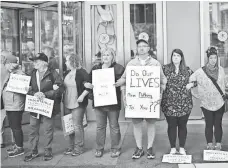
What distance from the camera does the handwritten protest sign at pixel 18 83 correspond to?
574cm

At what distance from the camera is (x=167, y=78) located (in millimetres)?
5414

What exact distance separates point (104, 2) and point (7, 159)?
4159 mm

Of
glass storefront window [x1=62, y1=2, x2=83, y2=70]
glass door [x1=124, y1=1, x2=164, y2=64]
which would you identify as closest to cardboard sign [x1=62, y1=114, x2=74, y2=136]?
glass storefront window [x1=62, y1=2, x2=83, y2=70]

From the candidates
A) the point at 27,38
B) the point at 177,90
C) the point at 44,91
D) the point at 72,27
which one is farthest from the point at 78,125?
the point at 27,38

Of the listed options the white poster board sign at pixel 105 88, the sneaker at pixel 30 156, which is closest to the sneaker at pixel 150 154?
the white poster board sign at pixel 105 88

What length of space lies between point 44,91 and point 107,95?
994 millimetres

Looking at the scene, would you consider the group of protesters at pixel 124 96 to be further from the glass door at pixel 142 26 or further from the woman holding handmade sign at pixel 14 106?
the glass door at pixel 142 26

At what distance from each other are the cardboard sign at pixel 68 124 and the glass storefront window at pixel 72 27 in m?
2.04

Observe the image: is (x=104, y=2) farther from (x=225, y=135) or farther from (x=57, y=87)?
(x=225, y=135)

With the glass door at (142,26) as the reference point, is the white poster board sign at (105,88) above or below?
below

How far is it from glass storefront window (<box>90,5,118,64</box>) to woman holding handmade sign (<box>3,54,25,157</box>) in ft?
8.55

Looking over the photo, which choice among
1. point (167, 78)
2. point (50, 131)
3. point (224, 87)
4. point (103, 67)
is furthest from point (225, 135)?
point (50, 131)

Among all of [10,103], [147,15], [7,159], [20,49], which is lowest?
[7,159]

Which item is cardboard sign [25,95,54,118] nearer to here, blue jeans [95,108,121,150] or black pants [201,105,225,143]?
blue jeans [95,108,121,150]
